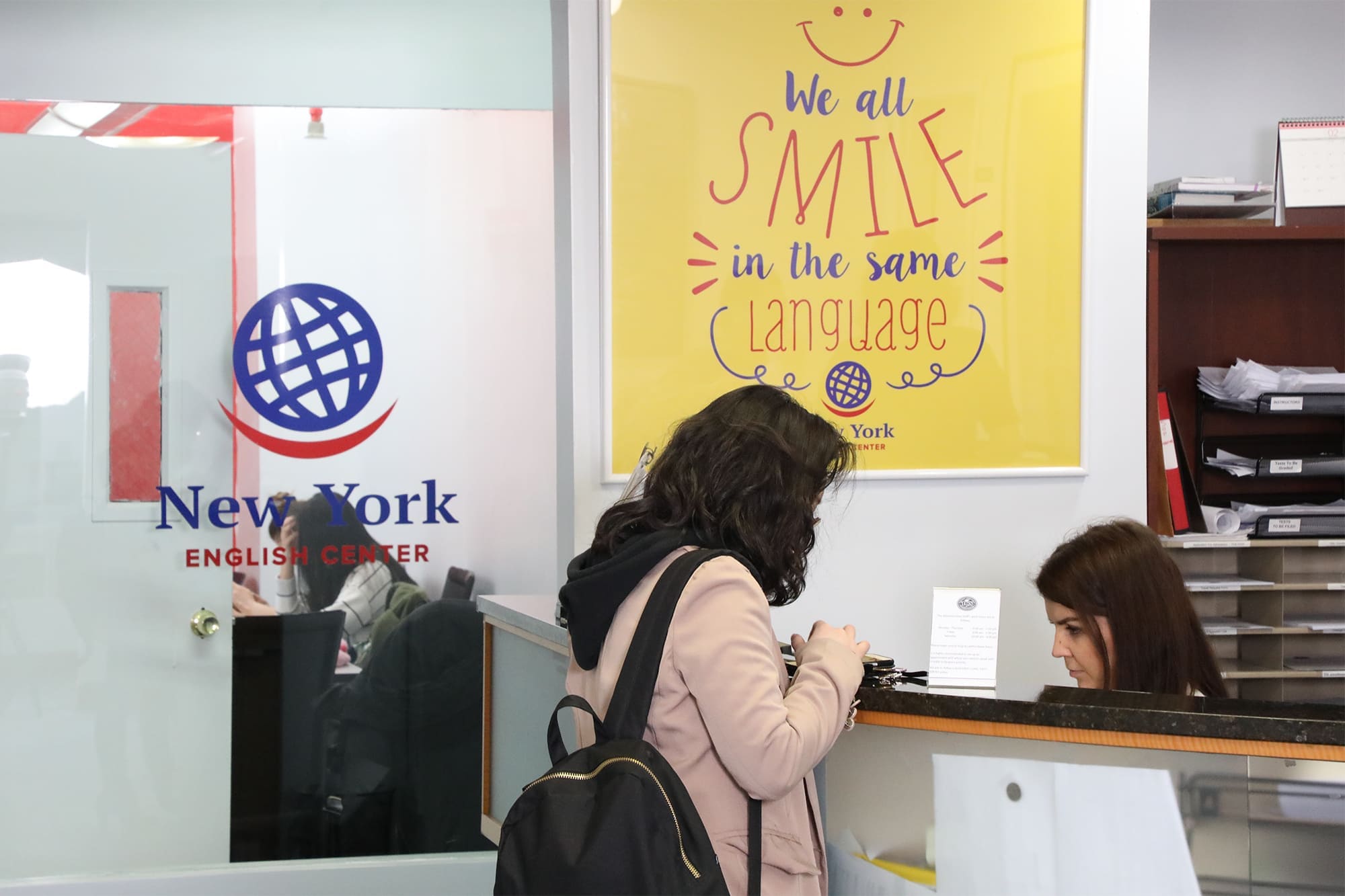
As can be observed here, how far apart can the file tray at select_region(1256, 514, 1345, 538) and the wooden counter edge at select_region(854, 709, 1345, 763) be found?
76.8 inches

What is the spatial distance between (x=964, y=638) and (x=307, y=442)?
2.14m

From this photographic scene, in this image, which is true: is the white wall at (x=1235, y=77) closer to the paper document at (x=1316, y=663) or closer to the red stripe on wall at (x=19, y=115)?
the paper document at (x=1316, y=663)

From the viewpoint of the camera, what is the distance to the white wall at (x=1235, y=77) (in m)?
3.63

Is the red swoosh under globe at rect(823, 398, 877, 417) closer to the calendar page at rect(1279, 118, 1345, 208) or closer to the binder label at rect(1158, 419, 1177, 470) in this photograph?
the binder label at rect(1158, 419, 1177, 470)

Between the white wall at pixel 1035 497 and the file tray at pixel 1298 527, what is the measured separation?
65cm

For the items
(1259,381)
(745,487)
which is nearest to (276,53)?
(745,487)

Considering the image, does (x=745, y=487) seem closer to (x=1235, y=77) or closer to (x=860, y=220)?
(x=860, y=220)

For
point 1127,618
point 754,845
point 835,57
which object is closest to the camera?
point 754,845

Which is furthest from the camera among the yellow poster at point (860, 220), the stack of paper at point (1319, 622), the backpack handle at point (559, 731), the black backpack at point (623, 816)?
the stack of paper at point (1319, 622)

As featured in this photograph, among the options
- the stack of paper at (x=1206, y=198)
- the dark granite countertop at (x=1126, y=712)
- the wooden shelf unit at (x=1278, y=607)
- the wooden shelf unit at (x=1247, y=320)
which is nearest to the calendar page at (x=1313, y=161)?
the stack of paper at (x=1206, y=198)

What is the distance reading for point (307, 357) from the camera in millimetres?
3135

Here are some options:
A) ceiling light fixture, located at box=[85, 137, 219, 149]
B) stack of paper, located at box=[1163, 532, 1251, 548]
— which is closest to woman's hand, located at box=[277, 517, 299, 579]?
ceiling light fixture, located at box=[85, 137, 219, 149]

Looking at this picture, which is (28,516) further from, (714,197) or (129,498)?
(714,197)

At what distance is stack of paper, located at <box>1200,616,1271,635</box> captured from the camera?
2.98m
